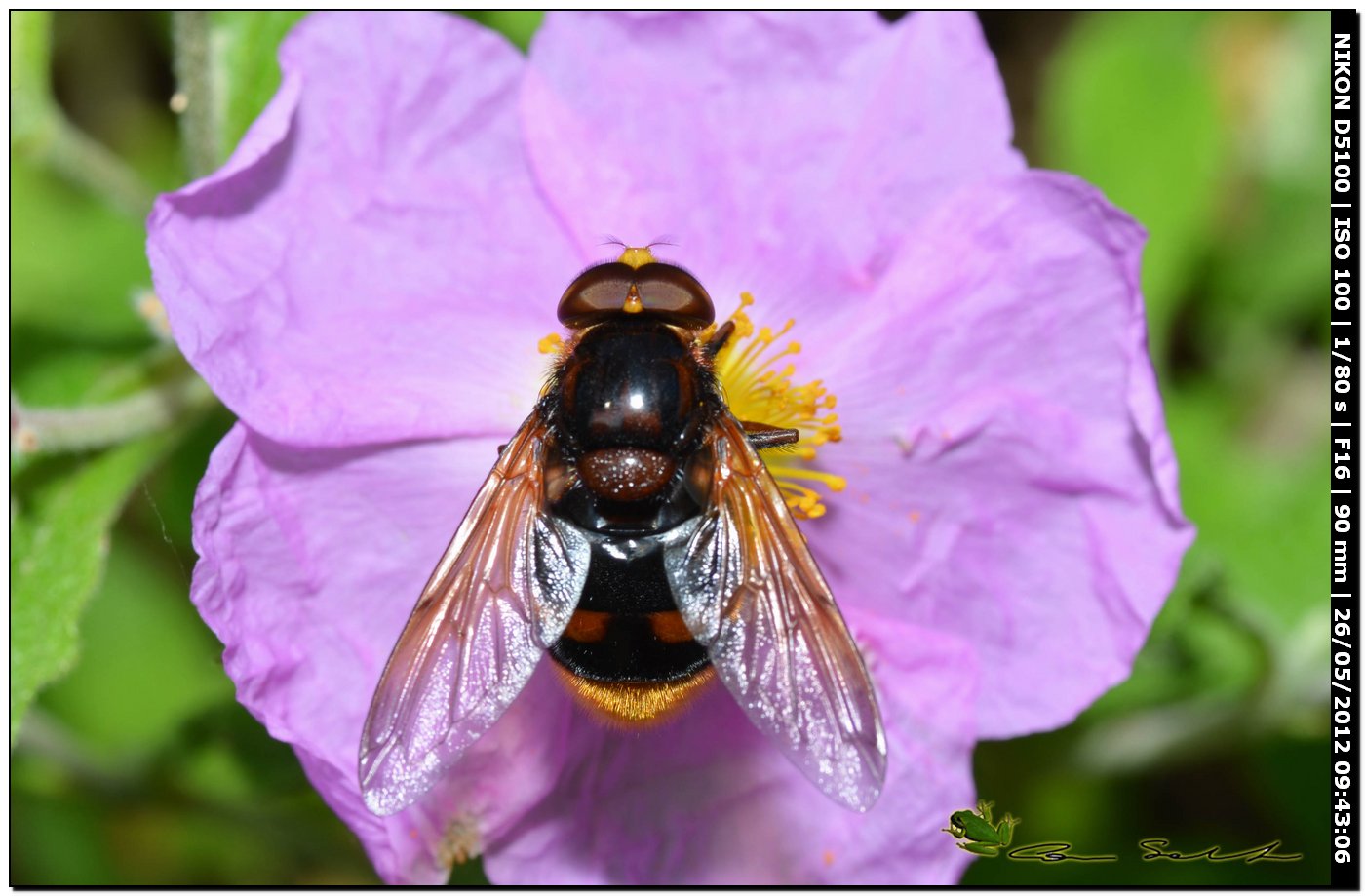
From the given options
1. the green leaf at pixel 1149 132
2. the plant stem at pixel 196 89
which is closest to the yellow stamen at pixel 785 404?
the plant stem at pixel 196 89

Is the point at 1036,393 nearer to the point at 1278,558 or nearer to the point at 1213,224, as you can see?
the point at 1278,558

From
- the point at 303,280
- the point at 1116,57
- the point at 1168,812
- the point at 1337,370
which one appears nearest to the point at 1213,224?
the point at 1116,57

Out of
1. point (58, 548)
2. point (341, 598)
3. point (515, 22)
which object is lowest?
point (58, 548)

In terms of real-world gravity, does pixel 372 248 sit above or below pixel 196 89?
below

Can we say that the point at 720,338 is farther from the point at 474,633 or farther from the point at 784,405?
the point at 474,633

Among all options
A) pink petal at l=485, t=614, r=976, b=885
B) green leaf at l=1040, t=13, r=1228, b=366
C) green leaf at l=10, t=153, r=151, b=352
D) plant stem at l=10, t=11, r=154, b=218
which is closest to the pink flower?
pink petal at l=485, t=614, r=976, b=885

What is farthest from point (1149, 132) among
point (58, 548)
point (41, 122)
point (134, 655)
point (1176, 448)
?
point (134, 655)
